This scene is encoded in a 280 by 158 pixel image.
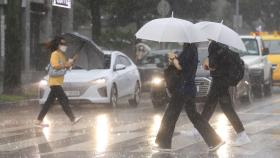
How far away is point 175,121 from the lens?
11.4m

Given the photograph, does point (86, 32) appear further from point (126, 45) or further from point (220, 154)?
point (220, 154)

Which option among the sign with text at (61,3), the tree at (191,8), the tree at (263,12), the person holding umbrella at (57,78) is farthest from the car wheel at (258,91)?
the tree at (263,12)

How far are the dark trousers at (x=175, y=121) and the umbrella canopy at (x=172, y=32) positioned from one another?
0.79 m

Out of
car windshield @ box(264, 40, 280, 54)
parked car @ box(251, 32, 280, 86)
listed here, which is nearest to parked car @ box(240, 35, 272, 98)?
parked car @ box(251, 32, 280, 86)

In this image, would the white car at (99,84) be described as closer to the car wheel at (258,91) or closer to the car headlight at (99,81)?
the car headlight at (99,81)

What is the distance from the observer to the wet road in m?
11.4

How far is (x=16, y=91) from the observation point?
23109 mm

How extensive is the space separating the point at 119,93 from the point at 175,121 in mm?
9199

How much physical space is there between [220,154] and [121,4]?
26.5 metres

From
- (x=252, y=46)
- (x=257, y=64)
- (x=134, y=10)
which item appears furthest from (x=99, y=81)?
(x=134, y=10)

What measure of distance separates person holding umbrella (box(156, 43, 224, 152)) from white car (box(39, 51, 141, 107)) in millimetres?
8025

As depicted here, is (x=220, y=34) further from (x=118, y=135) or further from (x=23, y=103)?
(x=23, y=103)

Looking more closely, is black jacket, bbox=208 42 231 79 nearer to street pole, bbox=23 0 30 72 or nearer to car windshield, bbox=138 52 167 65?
car windshield, bbox=138 52 167 65

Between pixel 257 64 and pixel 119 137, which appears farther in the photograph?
pixel 257 64
